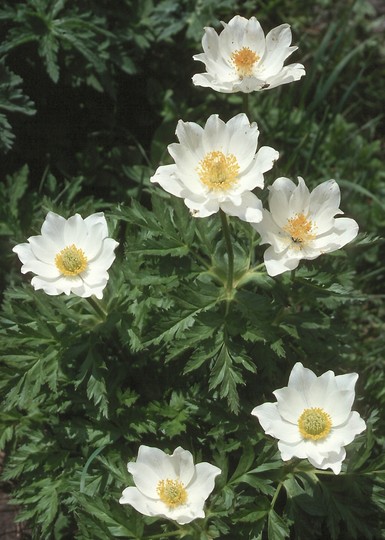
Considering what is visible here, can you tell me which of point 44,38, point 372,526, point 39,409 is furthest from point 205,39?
point 372,526

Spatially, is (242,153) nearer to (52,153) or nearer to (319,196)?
(319,196)

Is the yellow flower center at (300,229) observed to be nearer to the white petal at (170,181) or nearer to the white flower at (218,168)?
the white flower at (218,168)

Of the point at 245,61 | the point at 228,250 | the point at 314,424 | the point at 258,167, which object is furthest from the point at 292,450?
the point at 245,61

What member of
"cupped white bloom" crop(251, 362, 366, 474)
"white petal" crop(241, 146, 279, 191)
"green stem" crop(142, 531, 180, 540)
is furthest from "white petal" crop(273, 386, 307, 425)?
"white petal" crop(241, 146, 279, 191)

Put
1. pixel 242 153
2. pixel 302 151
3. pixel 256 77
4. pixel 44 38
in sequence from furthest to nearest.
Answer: pixel 302 151 → pixel 44 38 → pixel 256 77 → pixel 242 153

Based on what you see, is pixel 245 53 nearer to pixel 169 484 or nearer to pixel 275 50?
pixel 275 50

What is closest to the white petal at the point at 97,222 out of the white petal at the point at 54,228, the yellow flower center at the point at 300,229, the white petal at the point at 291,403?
the white petal at the point at 54,228
